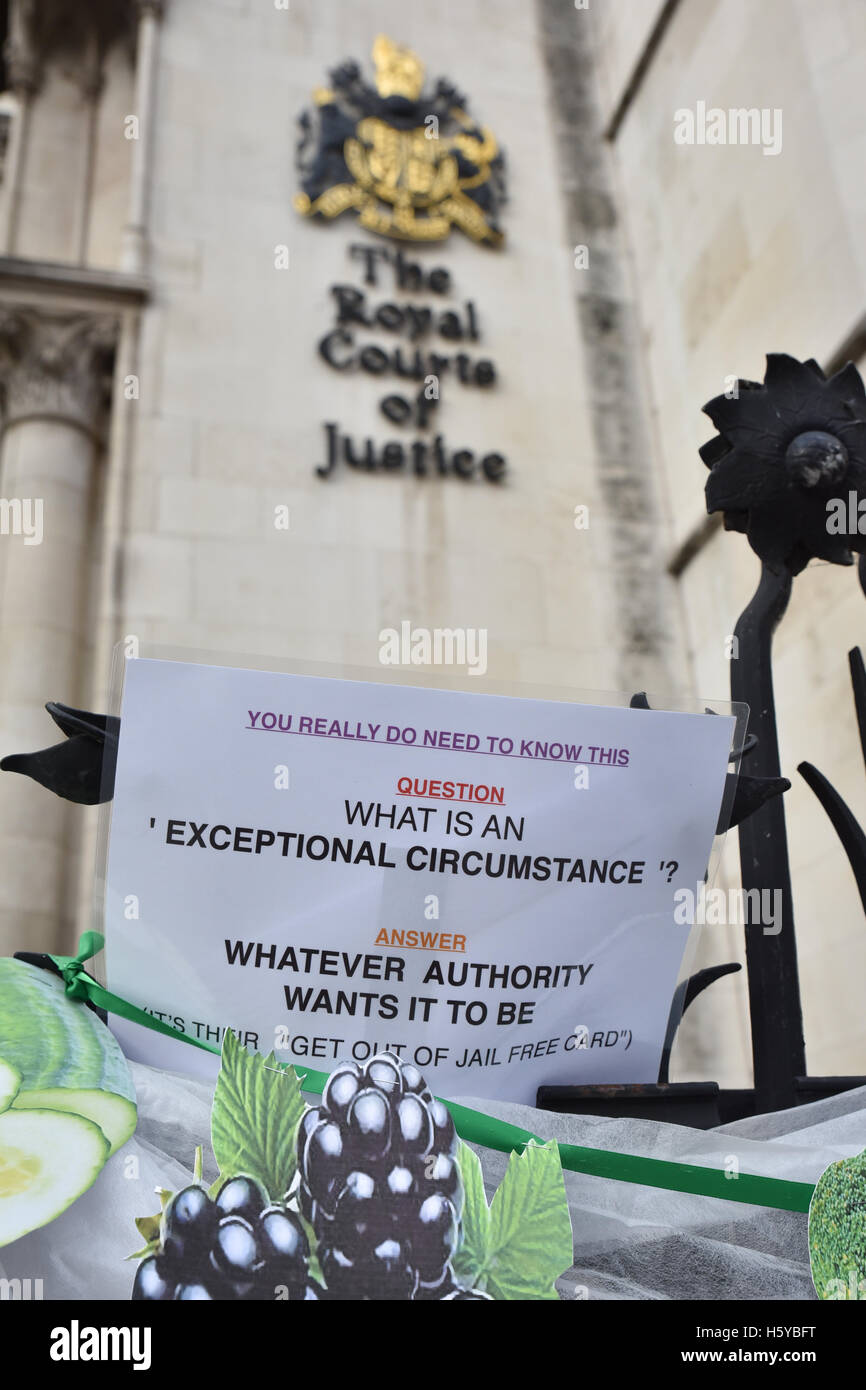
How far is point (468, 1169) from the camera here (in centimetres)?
131

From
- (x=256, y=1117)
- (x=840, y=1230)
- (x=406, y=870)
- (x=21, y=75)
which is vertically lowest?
(x=840, y=1230)

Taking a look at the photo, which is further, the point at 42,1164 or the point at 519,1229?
the point at 519,1229

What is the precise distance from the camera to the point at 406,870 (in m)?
1.43

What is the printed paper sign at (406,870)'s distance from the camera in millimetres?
1381

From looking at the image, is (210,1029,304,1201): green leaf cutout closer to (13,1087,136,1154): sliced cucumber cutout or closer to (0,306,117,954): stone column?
(13,1087,136,1154): sliced cucumber cutout

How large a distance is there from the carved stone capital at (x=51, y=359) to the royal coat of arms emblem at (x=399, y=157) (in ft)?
5.43

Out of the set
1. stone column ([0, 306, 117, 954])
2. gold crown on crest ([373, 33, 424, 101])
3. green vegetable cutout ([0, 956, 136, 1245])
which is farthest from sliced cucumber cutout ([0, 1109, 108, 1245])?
gold crown on crest ([373, 33, 424, 101])

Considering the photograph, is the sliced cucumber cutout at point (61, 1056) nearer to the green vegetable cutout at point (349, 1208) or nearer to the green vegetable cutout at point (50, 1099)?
the green vegetable cutout at point (50, 1099)

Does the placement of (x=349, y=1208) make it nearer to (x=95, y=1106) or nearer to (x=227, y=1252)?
(x=227, y=1252)

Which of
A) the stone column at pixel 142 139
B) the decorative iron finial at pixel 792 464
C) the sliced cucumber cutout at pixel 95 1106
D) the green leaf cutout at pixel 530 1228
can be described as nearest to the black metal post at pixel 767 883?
the decorative iron finial at pixel 792 464

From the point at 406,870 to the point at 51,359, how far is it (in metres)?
6.75

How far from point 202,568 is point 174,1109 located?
563 cm

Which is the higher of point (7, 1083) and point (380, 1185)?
point (7, 1083)

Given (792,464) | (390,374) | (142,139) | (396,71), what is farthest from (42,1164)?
(396,71)
